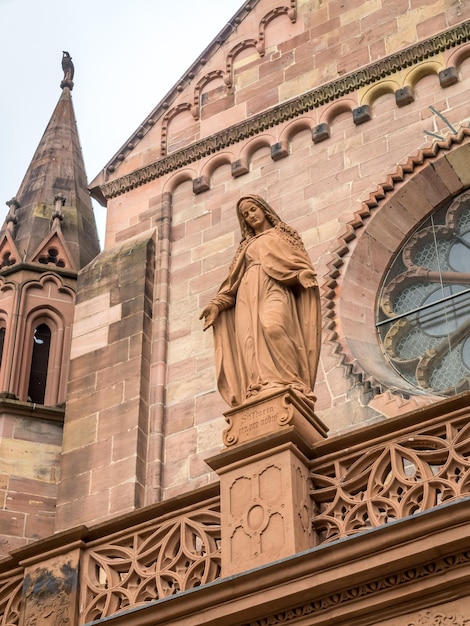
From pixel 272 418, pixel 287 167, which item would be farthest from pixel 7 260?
pixel 272 418

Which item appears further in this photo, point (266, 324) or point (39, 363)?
point (39, 363)

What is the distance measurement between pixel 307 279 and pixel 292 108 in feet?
19.2

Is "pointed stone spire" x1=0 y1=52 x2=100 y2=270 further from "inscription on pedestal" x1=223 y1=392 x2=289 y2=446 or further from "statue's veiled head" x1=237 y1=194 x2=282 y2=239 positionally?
"inscription on pedestal" x1=223 y1=392 x2=289 y2=446

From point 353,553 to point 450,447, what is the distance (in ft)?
3.16

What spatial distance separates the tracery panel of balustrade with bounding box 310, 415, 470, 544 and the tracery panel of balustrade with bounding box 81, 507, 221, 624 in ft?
2.59

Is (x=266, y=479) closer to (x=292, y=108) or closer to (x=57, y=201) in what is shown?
(x=292, y=108)

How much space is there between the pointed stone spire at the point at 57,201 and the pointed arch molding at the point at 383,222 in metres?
4.33

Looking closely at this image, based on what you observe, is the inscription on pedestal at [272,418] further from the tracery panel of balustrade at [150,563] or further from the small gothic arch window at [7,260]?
the small gothic arch window at [7,260]

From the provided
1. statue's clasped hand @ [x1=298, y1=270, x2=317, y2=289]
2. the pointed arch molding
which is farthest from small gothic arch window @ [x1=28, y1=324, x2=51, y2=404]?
statue's clasped hand @ [x1=298, y1=270, x2=317, y2=289]

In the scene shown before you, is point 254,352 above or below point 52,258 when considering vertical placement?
below

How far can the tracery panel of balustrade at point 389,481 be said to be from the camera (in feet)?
29.2

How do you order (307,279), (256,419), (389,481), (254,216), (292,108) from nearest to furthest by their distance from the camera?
1. (389,481)
2. (256,419)
3. (307,279)
4. (254,216)
5. (292,108)

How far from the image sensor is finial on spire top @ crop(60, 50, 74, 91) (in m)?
20.9

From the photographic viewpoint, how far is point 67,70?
21.2 metres
